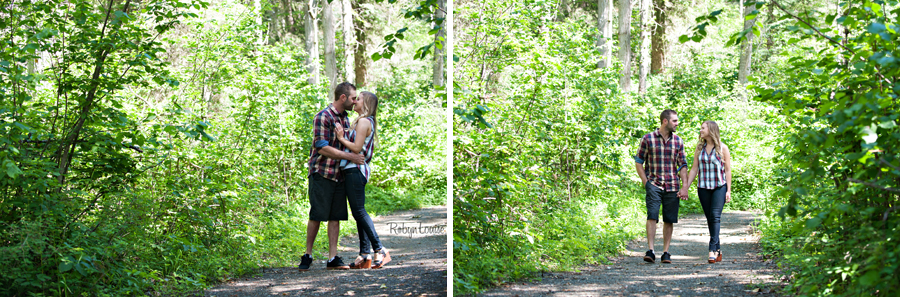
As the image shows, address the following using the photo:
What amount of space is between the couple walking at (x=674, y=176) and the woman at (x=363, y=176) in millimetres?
2639

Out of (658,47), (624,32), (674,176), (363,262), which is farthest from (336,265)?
(658,47)

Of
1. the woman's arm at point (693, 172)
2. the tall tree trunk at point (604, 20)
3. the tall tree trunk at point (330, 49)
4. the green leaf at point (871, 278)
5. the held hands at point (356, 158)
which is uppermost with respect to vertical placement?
the tall tree trunk at point (604, 20)

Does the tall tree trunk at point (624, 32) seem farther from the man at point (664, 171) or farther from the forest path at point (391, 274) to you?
the forest path at point (391, 274)

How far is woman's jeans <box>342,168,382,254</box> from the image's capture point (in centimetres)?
413

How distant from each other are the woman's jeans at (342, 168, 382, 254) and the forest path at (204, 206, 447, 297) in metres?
0.06

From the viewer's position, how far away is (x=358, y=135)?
409cm

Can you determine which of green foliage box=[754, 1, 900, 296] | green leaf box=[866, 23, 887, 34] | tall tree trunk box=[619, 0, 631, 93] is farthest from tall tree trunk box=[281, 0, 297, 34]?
green leaf box=[866, 23, 887, 34]

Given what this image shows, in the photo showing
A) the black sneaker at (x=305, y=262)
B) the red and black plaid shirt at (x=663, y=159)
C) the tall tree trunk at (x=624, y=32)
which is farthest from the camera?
the tall tree trunk at (x=624, y=32)

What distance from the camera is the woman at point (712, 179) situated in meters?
5.59

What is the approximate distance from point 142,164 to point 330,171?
1598 mm

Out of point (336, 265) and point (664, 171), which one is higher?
point (664, 171)

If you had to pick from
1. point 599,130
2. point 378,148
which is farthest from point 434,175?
point 599,130

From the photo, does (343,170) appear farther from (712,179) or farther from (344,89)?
(712,179)

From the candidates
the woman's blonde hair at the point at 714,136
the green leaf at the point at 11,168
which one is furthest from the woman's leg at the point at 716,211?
the green leaf at the point at 11,168
